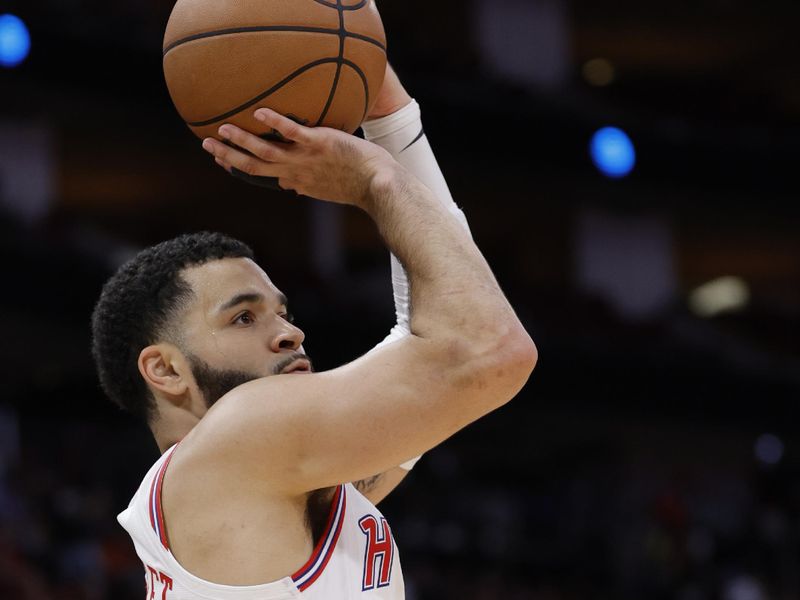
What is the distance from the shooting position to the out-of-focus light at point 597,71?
18547 mm

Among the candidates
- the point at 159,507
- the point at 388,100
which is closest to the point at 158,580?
the point at 159,507

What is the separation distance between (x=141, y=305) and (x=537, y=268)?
1656 cm

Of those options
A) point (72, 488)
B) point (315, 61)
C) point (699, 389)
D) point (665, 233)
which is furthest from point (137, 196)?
point (315, 61)

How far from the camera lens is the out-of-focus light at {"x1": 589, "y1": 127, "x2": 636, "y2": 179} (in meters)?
15.4

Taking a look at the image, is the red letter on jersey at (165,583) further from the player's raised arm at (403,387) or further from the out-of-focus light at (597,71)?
the out-of-focus light at (597,71)

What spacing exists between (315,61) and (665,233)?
15.0 meters

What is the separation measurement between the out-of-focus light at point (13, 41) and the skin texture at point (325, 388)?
970 cm

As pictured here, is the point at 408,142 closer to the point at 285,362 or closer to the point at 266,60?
the point at 266,60

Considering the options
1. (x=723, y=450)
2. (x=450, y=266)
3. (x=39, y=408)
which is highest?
(x=450, y=266)

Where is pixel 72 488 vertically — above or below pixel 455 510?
above

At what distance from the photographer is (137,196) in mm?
19016

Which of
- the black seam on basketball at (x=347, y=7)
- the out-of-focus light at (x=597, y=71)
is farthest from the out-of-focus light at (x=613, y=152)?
the black seam on basketball at (x=347, y=7)

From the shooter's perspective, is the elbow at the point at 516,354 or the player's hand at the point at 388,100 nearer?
the elbow at the point at 516,354

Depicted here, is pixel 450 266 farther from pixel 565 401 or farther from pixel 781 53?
pixel 781 53
